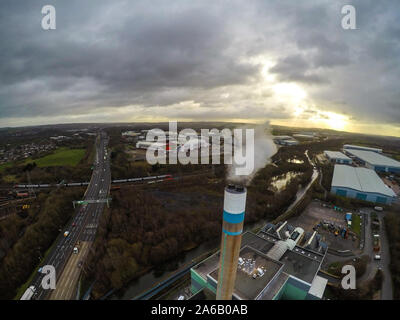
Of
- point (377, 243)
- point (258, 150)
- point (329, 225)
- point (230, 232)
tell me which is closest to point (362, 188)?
point (377, 243)

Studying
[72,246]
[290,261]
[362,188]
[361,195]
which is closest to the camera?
[290,261]

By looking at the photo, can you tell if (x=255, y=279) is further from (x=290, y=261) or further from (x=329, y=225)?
(x=329, y=225)

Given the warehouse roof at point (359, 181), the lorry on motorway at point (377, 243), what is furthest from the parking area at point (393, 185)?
the lorry on motorway at point (377, 243)

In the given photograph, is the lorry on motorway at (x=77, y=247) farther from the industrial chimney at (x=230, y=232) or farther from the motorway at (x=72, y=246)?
the industrial chimney at (x=230, y=232)

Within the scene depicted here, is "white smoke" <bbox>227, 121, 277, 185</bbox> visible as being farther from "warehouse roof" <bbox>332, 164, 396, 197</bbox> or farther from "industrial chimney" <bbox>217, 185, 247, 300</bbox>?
"industrial chimney" <bbox>217, 185, 247, 300</bbox>

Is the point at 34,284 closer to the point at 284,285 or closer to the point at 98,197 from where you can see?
the point at 98,197

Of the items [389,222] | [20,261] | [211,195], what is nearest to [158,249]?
[20,261]

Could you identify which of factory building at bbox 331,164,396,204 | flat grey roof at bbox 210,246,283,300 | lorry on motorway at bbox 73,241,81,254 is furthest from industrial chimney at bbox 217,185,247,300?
factory building at bbox 331,164,396,204
